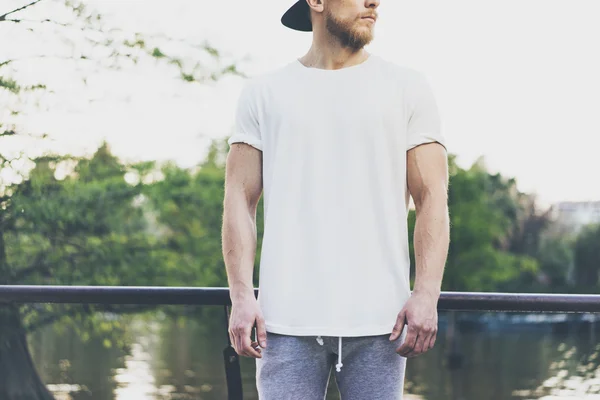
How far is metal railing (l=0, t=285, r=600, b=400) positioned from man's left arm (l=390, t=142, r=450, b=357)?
0.41 meters

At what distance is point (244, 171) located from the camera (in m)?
1.80

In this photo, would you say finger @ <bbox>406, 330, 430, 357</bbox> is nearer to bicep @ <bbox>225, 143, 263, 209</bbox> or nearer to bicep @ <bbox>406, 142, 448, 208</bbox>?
bicep @ <bbox>406, 142, 448, 208</bbox>

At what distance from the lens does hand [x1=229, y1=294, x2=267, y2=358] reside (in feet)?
5.42

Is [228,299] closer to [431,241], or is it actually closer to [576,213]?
[431,241]

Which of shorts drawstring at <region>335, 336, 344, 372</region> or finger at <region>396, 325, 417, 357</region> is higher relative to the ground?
finger at <region>396, 325, 417, 357</region>

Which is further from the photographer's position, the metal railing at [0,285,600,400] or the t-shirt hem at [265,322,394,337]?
the metal railing at [0,285,600,400]

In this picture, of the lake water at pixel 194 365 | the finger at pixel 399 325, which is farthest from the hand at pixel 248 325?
the lake water at pixel 194 365

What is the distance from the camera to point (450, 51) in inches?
1663

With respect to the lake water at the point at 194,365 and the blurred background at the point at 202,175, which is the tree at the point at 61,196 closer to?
the blurred background at the point at 202,175

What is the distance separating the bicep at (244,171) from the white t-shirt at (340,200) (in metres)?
0.07

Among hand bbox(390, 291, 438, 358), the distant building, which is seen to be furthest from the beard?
the distant building

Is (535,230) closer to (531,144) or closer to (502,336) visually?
(531,144)

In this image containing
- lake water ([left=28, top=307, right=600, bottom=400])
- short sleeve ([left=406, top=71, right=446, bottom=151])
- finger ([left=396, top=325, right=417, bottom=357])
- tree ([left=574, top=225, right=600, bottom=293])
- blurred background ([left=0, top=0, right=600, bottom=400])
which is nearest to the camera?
finger ([left=396, top=325, right=417, bottom=357])

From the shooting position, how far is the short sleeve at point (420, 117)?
67.4 inches
